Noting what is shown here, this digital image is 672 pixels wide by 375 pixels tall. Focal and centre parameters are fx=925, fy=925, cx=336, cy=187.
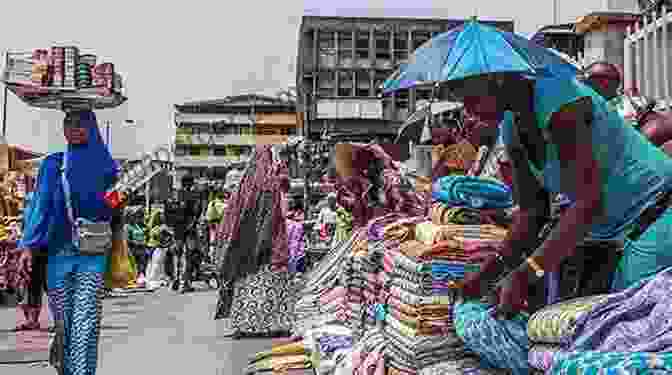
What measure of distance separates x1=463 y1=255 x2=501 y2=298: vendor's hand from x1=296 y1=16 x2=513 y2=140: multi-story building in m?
76.1

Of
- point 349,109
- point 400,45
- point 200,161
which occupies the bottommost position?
point 200,161

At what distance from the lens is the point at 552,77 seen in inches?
106

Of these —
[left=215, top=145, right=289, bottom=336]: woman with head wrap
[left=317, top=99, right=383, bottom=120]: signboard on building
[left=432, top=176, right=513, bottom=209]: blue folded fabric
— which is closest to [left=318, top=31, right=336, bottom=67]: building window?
[left=317, top=99, right=383, bottom=120]: signboard on building

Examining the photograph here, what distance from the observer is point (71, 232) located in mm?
5688

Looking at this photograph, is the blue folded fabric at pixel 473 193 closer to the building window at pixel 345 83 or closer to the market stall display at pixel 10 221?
the market stall display at pixel 10 221

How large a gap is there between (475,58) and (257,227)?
267 inches

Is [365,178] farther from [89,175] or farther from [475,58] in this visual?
[475,58]

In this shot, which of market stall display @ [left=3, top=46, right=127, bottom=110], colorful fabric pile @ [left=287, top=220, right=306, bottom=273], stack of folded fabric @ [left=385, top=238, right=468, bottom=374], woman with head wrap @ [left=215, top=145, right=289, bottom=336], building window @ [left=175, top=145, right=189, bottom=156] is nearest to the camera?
stack of folded fabric @ [left=385, top=238, right=468, bottom=374]

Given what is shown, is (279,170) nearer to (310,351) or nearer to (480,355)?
(310,351)

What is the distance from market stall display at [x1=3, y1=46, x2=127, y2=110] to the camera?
682 cm

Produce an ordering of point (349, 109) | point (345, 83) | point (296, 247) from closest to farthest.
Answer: point (296, 247) < point (349, 109) < point (345, 83)

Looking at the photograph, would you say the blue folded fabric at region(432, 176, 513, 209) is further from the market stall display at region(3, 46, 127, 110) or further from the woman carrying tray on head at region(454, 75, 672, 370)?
the market stall display at region(3, 46, 127, 110)

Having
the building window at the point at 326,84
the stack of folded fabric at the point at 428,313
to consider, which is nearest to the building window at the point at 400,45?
the building window at the point at 326,84

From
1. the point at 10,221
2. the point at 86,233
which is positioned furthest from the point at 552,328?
the point at 10,221
